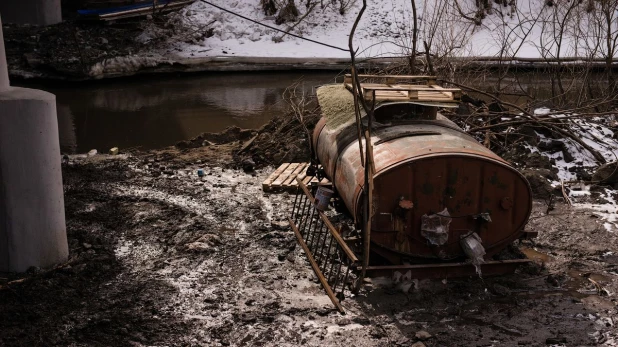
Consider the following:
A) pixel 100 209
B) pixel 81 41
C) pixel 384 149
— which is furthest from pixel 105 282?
pixel 81 41

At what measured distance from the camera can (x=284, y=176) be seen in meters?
10.7

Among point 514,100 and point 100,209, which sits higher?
point 514,100

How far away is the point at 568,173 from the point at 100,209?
7.09 meters

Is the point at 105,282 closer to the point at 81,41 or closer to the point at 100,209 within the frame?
the point at 100,209

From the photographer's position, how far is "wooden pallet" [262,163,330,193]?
1034 cm

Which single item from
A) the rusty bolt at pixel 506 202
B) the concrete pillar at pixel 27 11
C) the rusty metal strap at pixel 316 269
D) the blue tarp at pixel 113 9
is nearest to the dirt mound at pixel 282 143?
the rusty metal strap at pixel 316 269

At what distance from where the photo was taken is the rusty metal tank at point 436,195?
275 inches

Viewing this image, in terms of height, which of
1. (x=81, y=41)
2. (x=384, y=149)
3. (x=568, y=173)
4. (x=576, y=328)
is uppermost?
(x=81, y=41)

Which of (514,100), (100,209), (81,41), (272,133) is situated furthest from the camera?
(81,41)

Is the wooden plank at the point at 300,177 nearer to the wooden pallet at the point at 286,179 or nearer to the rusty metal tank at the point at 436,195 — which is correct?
the wooden pallet at the point at 286,179

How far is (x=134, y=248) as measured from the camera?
8203 mm

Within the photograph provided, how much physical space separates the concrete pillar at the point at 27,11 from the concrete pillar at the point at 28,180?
17432mm

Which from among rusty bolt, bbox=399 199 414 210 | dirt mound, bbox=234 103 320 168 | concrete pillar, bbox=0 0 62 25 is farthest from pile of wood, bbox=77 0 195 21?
rusty bolt, bbox=399 199 414 210

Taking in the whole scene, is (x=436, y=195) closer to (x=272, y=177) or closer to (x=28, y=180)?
(x=272, y=177)
